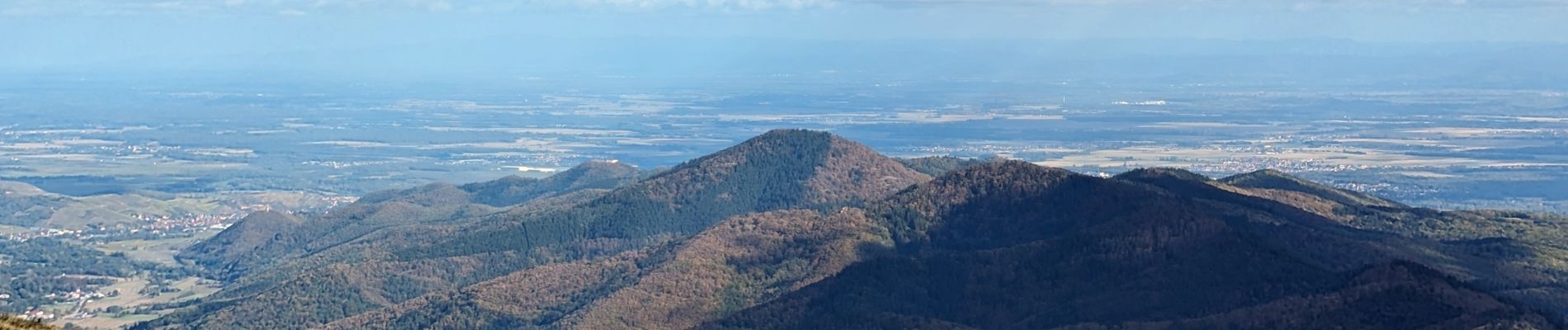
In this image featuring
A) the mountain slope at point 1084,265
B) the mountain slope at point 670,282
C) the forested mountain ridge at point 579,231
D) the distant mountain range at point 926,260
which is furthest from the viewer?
the forested mountain ridge at point 579,231

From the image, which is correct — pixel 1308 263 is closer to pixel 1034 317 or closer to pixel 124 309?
pixel 1034 317

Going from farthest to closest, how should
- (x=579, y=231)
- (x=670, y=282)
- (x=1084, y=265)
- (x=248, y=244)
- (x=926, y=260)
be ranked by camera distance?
(x=248, y=244) < (x=579, y=231) < (x=670, y=282) < (x=926, y=260) < (x=1084, y=265)

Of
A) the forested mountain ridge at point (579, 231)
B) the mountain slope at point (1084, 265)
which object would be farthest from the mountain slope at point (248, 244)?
the mountain slope at point (1084, 265)

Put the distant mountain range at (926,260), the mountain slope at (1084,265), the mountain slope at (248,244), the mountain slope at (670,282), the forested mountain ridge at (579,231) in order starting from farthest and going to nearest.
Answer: the mountain slope at (248,244)
the forested mountain ridge at (579,231)
the mountain slope at (670,282)
the distant mountain range at (926,260)
the mountain slope at (1084,265)

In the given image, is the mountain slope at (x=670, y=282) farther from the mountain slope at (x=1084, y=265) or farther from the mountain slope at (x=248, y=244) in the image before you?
the mountain slope at (x=248, y=244)

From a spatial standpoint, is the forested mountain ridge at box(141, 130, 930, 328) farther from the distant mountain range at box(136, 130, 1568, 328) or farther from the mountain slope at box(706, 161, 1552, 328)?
the mountain slope at box(706, 161, 1552, 328)

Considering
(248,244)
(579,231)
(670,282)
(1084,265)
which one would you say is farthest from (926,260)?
(248,244)

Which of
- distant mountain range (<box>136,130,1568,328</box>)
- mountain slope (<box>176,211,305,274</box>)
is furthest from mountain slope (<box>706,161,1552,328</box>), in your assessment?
mountain slope (<box>176,211,305,274</box>)

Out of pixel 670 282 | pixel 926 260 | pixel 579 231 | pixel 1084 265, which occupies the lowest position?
pixel 579 231

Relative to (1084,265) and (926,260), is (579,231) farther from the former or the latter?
(1084,265)
